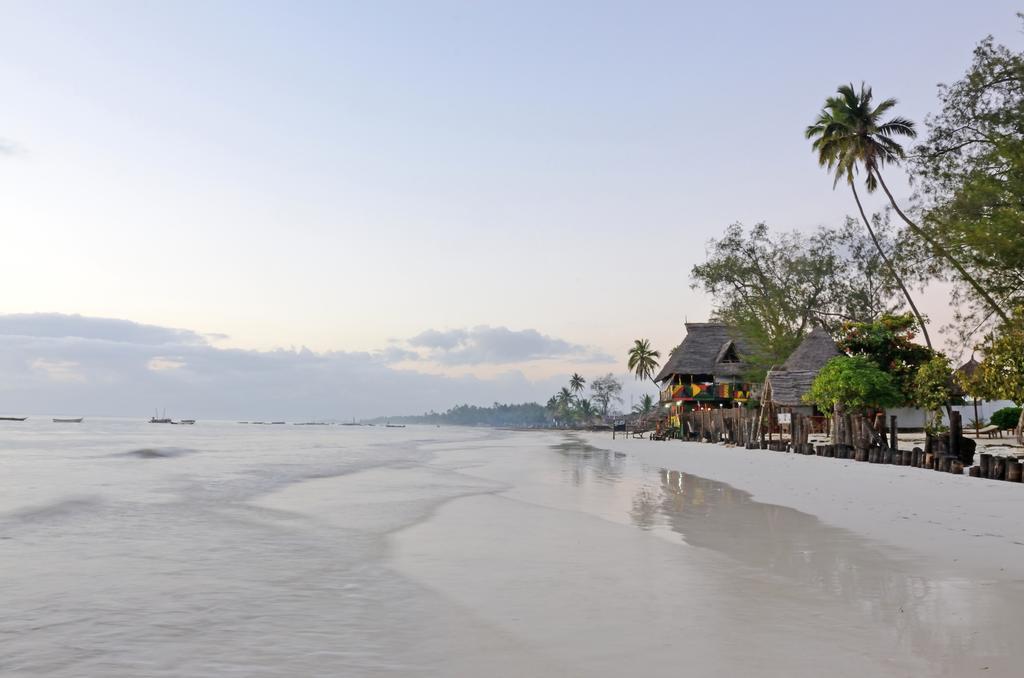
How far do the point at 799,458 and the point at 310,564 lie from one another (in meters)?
23.5

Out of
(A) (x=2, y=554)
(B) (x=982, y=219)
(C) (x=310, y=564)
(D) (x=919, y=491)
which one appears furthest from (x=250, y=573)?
(B) (x=982, y=219)

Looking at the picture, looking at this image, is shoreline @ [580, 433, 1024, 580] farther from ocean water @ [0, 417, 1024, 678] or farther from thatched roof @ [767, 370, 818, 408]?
thatched roof @ [767, 370, 818, 408]

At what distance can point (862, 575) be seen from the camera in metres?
8.45

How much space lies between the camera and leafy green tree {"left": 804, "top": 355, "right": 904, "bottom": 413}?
3003 cm

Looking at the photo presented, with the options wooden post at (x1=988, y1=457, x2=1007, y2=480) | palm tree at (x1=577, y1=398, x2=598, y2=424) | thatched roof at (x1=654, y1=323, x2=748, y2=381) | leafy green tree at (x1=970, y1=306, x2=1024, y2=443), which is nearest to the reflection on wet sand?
wooden post at (x1=988, y1=457, x2=1007, y2=480)

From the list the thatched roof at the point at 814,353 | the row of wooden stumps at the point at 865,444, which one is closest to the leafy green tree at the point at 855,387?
the row of wooden stumps at the point at 865,444

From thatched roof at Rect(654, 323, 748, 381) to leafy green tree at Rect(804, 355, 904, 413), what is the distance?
27.8 m

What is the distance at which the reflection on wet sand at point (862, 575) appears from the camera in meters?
6.06

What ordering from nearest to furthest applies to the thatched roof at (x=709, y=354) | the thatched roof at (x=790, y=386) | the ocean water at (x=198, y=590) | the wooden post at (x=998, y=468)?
1. the ocean water at (x=198, y=590)
2. the wooden post at (x=998, y=468)
3. the thatched roof at (x=790, y=386)
4. the thatched roof at (x=709, y=354)

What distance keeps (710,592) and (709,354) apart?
5534 centimetres

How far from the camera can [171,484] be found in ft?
76.3

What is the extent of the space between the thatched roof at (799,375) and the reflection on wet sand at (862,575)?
2452cm

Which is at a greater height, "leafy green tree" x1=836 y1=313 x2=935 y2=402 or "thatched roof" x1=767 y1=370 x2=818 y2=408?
"leafy green tree" x1=836 y1=313 x2=935 y2=402

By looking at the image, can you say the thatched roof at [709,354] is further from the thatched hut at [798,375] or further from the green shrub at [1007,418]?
the green shrub at [1007,418]
